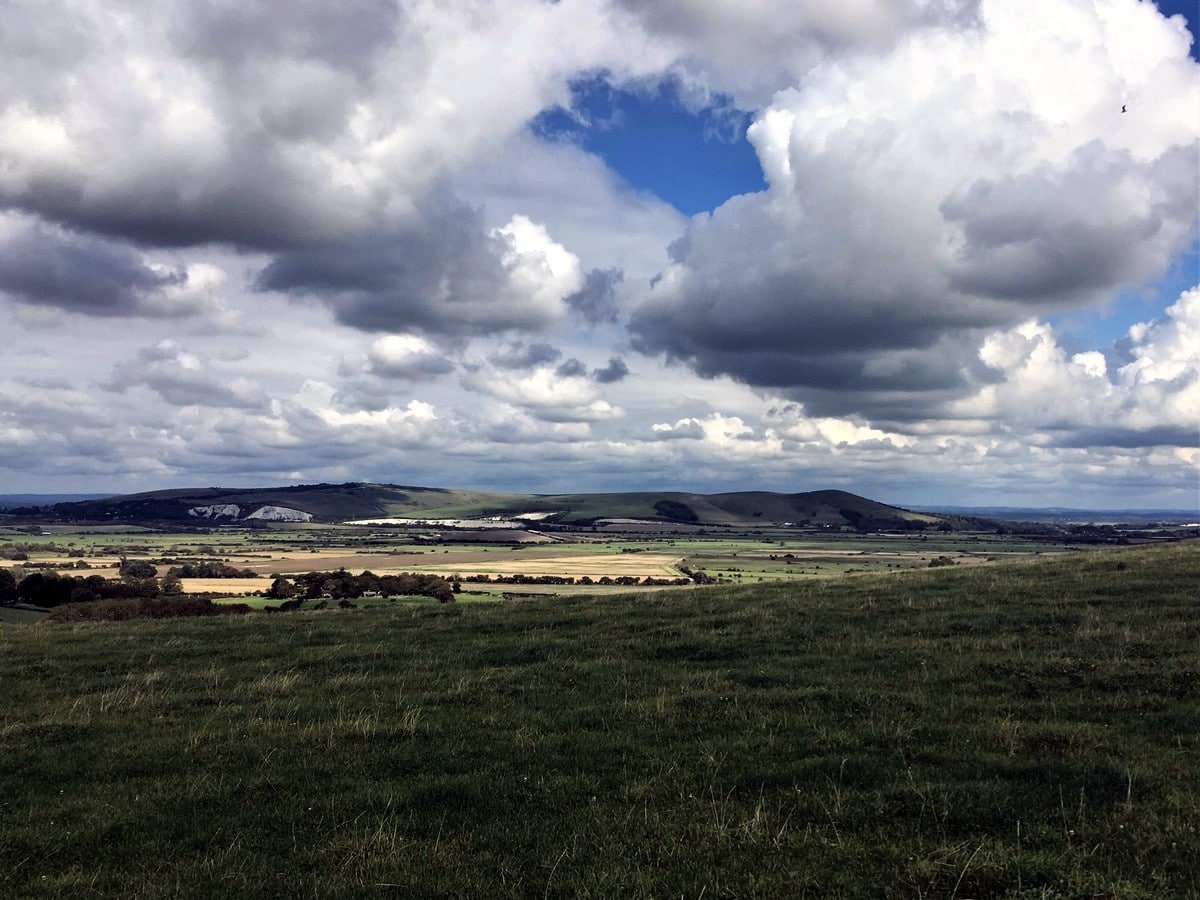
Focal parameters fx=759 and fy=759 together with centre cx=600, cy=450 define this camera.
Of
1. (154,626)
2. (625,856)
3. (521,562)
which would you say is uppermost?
(625,856)

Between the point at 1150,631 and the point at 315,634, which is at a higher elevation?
the point at 1150,631

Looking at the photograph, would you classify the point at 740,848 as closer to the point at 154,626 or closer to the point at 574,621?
the point at 574,621

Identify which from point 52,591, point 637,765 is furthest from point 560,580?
point 637,765

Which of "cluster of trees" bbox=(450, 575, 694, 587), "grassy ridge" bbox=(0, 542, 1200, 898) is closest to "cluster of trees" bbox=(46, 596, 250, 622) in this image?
"grassy ridge" bbox=(0, 542, 1200, 898)

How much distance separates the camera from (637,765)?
12273 millimetres

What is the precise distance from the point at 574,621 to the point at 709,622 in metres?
5.50

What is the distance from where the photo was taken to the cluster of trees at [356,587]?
67188 millimetres

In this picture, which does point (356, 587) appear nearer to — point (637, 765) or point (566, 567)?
point (566, 567)

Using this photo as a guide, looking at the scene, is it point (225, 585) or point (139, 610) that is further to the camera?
point (225, 585)

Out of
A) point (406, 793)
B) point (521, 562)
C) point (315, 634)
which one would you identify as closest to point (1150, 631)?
point (406, 793)

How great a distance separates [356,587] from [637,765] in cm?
6282

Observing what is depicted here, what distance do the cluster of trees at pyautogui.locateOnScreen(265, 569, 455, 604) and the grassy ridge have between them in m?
43.1

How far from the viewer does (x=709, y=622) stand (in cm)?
2752

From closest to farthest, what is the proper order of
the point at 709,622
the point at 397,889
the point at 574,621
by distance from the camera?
1. the point at 397,889
2. the point at 709,622
3. the point at 574,621
